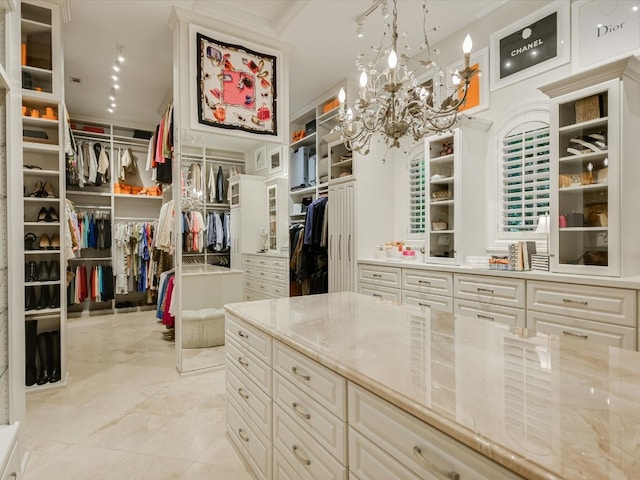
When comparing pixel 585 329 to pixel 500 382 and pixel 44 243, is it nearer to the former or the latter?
pixel 500 382

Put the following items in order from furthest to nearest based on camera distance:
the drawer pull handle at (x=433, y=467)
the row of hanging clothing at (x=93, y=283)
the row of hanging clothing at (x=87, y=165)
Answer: the row of hanging clothing at (x=93, y=283), the row of hanging clothing at (x=87, y=165), the drawer pull handle at (x=433, y=467)

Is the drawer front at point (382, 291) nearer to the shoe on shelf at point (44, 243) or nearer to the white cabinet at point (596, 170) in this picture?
the white cabinet at point (596, 170)

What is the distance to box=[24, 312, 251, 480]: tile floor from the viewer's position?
1978 mm

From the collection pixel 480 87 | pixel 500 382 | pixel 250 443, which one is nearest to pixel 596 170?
pixel 480 87

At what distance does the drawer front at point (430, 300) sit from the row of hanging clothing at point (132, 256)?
434 cm

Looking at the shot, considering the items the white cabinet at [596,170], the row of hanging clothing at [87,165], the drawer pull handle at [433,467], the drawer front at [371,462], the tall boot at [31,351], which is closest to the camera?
the drawer pull handle at [433,467]

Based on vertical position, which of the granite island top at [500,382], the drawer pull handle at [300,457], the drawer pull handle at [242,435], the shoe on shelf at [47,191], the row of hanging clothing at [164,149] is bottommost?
the drawer pull handle at [242,435]

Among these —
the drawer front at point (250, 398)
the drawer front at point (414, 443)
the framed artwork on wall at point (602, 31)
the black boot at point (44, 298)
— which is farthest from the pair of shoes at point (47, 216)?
the framed artwork on wall at point (602, 31)

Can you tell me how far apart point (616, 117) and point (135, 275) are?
6.34 metres

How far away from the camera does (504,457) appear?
0.67 metres

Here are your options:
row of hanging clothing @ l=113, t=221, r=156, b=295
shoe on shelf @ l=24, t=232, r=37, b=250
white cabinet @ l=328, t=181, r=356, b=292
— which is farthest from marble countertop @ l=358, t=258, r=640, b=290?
row of hanging clothing @ l=113, t=221, r=156, b=295

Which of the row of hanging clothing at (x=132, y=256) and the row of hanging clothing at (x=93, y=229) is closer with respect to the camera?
the row of hanging clothing at (x=93, y=229)

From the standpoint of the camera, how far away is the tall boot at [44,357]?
120 inches

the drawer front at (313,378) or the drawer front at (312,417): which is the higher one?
the drawer front at (313,378)
